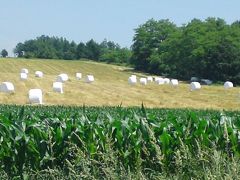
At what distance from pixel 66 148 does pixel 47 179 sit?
5.03 ft

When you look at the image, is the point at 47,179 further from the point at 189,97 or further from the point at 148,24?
the point at 148,24

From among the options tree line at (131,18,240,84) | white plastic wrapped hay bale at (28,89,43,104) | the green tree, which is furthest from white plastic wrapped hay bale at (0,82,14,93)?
the green tree

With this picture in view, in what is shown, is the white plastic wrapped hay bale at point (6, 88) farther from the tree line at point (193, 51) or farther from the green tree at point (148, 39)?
the green tree at point (148, 39)

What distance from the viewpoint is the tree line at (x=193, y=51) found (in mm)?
95625

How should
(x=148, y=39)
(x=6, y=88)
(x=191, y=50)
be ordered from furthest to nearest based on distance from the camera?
(x=148, y=39)
(x=191, y=50)
(x=6, y=88)

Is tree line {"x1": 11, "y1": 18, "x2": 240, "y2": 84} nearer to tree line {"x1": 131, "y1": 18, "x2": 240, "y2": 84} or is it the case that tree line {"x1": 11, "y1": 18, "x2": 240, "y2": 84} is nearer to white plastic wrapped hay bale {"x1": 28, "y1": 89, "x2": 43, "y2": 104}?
tree line {"x1": 131, "y1": 18, "x2": 240, "y2": 84}

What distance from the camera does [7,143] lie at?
9789mm

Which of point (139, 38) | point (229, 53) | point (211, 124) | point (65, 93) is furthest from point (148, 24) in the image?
point (211, 124)

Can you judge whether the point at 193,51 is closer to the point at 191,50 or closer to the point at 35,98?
the point at 191,50

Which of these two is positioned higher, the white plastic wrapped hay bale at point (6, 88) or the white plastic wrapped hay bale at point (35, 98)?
the white plastic wrapped hay bale at point (6, 88)

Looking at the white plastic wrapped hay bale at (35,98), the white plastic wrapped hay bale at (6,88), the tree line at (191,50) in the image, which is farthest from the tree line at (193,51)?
the white plastic wrapped hay bale at (35,98)

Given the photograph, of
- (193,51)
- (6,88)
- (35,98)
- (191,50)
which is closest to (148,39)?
(191,50)

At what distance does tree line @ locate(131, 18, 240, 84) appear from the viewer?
9562 cm

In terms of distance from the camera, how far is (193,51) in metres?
103
